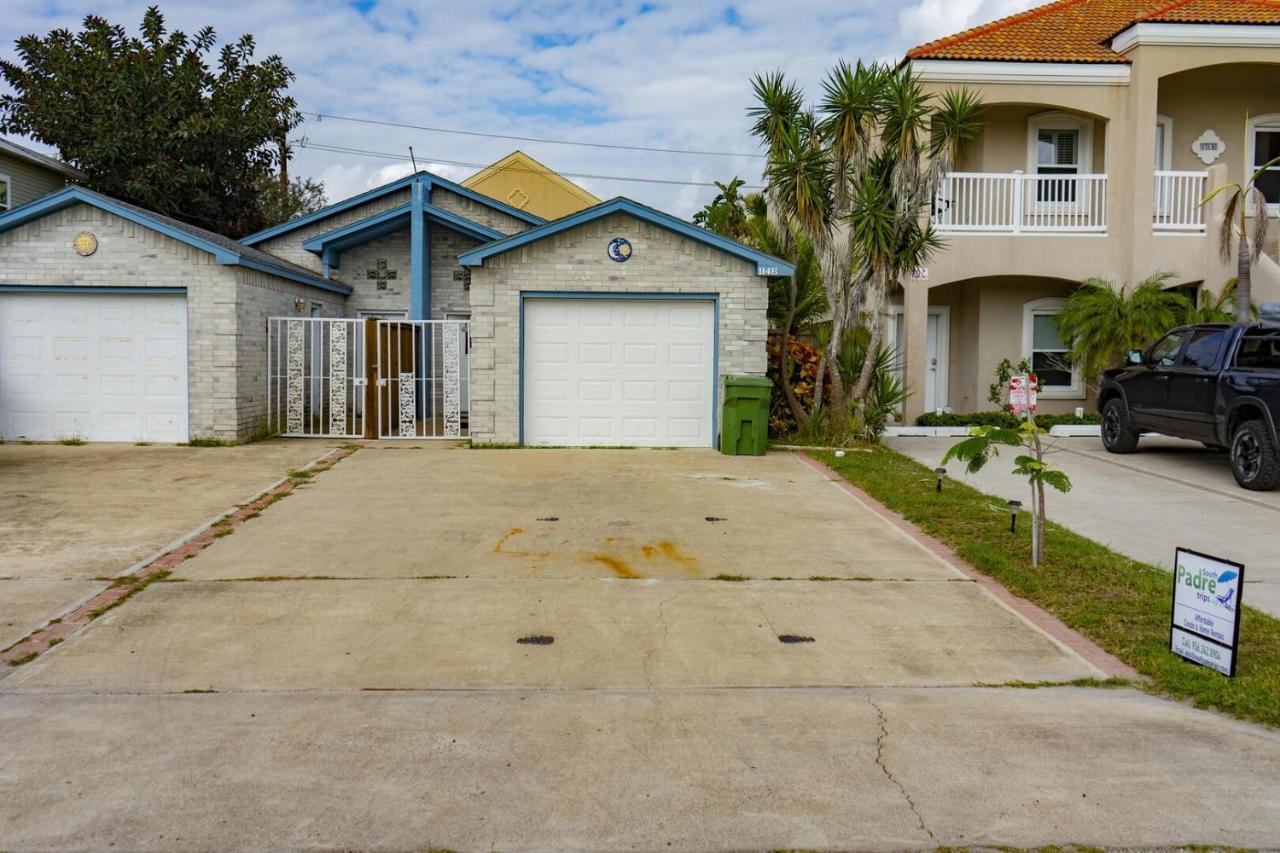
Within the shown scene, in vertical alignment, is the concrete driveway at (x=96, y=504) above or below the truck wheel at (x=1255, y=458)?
below

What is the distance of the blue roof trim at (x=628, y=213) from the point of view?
15.2 meters

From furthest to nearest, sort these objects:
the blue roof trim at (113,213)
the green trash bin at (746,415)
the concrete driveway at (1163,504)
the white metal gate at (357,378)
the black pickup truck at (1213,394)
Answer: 1. the white metal gate at (357,378)
2. the blue roof trim at (113,213)
3. the green trash bin at (746,415)
4. the black pickup truck at (1213,394)
5. the concrete driveway at (1163,504)

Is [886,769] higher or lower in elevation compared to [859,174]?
lower

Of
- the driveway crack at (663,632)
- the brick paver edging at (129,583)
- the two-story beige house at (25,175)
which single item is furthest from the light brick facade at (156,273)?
the driveway crack at (663,632)

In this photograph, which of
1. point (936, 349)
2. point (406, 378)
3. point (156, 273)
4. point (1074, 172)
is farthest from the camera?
point (936, 349)

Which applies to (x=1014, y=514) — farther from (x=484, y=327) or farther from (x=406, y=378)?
(x=406, y=378)

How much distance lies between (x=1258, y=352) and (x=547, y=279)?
30.8 ft

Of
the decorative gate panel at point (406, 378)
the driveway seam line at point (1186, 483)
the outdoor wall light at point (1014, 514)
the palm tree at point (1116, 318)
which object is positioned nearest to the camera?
the outdoor wall light at point (1014, 514)

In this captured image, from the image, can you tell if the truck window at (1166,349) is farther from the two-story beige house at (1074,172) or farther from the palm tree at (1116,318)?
the two-story beige house at (1074,172)

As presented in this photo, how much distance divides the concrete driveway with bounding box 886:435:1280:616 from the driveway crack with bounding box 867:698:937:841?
3.47 metres

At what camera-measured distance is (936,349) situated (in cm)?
2103

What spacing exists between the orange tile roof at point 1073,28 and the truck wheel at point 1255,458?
927 centimetres

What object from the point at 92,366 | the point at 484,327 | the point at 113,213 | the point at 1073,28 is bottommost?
the point at 92,366

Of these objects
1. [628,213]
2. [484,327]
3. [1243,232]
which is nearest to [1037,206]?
[1243,232]
